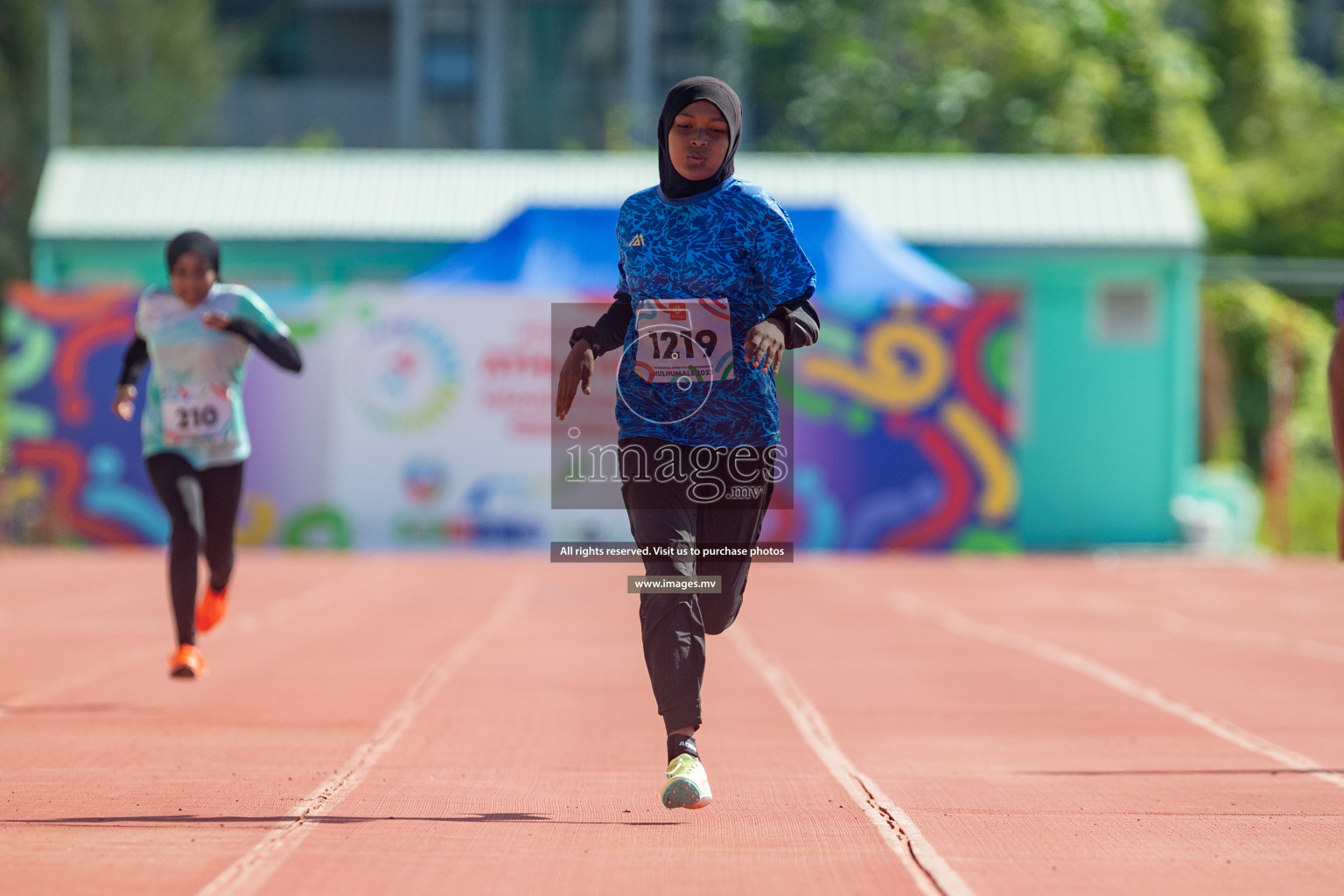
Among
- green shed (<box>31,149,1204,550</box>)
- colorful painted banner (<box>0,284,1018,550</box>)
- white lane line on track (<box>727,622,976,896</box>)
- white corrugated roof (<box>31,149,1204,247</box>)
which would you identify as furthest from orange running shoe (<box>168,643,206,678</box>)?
white corrugated roof (<box>31,149,1204,247</box>)

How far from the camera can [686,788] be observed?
5707 millimetres

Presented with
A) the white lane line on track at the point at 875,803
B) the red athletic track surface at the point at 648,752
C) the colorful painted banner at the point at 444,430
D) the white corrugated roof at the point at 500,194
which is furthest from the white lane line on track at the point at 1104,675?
the white corrugated roof at the point at 500,194

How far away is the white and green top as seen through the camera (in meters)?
8.80

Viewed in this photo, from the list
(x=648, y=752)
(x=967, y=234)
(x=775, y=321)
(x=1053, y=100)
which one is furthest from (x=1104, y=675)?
(x=1053, y=100)

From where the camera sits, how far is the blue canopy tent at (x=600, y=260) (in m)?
21.8

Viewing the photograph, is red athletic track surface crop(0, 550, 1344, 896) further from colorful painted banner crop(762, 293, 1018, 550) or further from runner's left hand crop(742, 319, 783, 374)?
colorful painted banner crop(762, 293, 1018, 550)

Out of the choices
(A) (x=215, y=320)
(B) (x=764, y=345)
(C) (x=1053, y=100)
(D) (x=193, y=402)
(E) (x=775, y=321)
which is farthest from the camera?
(C) (x=1053, y=100)

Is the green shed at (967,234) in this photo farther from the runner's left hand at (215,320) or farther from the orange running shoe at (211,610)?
the runner's left hand at (215,320)

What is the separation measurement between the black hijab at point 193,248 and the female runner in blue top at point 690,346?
3.57 metres

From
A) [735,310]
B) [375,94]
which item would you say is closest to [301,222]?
[735,310]

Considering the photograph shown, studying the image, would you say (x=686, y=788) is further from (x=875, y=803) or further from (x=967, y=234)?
(x=967, y=234)

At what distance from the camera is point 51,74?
34.4 m

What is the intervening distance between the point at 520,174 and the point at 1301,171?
59.9ft

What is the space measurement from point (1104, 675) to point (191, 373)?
4.84 m
